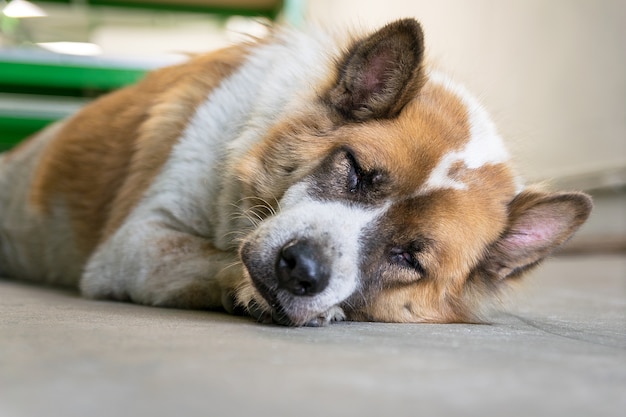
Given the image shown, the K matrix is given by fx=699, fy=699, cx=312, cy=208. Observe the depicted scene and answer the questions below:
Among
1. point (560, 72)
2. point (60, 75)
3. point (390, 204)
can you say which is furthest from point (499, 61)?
point (390, 204)

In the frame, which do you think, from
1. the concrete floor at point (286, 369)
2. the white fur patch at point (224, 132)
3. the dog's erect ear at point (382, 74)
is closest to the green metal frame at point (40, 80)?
the white fur patch at point (224, 132)

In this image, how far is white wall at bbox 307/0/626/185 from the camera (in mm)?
6250

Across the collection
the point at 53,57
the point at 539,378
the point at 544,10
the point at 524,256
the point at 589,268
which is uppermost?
the point at 544,10

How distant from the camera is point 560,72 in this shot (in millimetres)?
6715

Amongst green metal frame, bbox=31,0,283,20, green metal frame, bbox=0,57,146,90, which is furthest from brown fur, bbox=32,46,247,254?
green metal frame, bbox=31,0,283,20

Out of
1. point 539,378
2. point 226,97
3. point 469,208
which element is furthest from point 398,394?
point 226,97

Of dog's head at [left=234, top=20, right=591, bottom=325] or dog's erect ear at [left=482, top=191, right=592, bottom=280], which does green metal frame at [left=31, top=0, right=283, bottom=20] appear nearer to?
dog's head at [left=234, top=20, right=591, bottom=325]

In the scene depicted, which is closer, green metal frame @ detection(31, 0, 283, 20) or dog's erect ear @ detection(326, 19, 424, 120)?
dog's erect ear @ detection(326, 19, 424, 120)

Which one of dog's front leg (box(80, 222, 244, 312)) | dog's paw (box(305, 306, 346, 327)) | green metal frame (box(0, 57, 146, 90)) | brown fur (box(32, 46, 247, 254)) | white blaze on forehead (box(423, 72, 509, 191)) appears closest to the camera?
dog's paw (box(305, 306, 346, 327))

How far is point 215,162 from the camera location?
2.45 m

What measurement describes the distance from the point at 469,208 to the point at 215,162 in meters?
0.89

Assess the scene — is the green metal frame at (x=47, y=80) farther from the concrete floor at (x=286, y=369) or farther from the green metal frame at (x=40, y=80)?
the concrete floor at (x=286, y=369)

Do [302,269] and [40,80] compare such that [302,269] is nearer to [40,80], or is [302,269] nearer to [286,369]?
[286,369]

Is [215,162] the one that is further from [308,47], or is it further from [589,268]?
[589,268]
